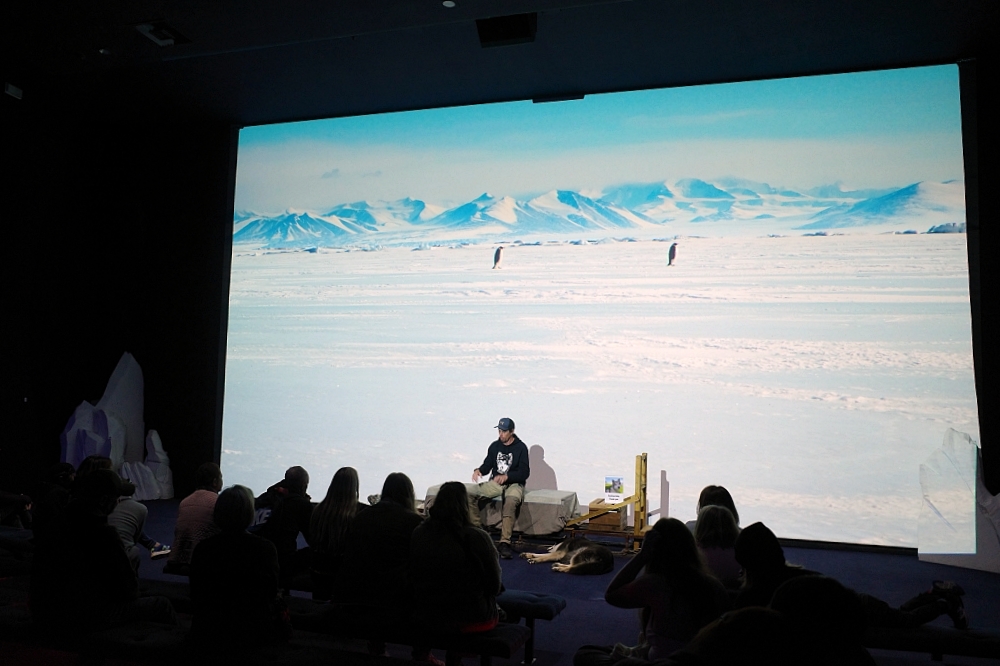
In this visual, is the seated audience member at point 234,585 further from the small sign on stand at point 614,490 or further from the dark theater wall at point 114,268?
the dark theater wall at point 114,268

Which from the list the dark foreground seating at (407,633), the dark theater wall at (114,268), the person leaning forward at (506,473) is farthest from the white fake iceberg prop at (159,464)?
the dark foreground seating at (407,633)

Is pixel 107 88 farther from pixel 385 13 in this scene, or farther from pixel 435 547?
pixel 435 547

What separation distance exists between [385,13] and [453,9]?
1.36ft

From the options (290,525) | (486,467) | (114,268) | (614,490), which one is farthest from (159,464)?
(290,525)

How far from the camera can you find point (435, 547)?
9.28ft

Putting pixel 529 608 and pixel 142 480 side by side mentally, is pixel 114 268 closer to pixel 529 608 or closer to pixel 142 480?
pixel 142 480

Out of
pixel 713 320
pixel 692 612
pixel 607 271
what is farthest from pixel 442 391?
pixel 692 612

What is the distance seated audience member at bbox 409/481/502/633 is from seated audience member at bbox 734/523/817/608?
847mm

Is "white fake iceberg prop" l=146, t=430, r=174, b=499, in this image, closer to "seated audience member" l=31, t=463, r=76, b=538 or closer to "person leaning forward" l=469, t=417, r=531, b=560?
"person leaning forward" l=469, t=417, r=531, b=560

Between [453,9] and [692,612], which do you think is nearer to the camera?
[692,612]

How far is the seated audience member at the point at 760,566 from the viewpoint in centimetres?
236

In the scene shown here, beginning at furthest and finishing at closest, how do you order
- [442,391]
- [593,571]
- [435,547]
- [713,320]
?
[442,391]
[713,320]
[593,571]
[435,547]

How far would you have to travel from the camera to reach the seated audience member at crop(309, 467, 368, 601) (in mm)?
3412

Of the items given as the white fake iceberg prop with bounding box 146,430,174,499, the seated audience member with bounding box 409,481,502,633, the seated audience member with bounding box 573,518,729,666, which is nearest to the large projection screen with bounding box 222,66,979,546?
the white fake iceberg prop with bounding box 146,430,174,499
